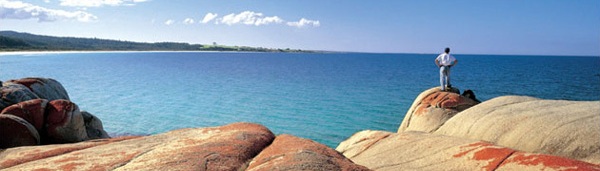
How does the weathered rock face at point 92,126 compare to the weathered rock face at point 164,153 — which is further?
the weathered rock face at point 92,126

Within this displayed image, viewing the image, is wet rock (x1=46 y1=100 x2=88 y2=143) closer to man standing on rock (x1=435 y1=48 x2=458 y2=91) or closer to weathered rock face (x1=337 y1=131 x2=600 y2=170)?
weathered rock face (x1=337 y1=131 x2=600 y2=170)

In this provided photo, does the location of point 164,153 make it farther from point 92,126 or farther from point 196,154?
point 92,126

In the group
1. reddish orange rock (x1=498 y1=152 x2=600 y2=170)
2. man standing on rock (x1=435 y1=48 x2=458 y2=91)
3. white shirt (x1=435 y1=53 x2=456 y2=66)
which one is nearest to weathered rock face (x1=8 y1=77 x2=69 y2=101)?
man standing on rock (x1=435 y1=48 x2=458 y2=91)

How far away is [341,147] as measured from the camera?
1484 centimetres

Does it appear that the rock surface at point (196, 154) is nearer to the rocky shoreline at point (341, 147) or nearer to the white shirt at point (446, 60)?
the rocky shoreline at point (341, 147)

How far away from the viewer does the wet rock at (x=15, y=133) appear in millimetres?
10445

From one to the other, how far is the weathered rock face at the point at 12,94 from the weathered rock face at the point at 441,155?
40.2 feet

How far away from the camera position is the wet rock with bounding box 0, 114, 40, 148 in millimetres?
10445

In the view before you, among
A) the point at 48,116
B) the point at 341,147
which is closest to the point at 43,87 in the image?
the point at 48,116

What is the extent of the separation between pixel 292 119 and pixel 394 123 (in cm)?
759

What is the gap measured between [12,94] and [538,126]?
1730 centimetres

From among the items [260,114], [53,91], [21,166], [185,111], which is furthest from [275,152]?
[185,111]

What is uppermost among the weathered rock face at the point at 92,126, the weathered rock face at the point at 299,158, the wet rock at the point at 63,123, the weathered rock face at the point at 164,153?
the weathered rock face at the point at 299,158

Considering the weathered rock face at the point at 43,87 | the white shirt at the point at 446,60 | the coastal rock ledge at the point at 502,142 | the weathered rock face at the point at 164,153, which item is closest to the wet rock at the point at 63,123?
A: the weathered rock face at the point at 43,87
